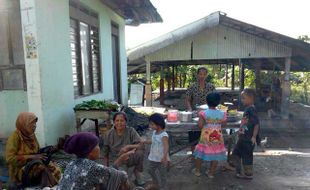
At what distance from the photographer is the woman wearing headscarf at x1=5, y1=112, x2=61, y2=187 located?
10.7ft

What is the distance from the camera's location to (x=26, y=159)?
3.38m

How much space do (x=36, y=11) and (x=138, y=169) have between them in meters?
3.10

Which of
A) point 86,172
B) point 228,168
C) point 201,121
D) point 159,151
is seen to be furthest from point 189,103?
point 86,172

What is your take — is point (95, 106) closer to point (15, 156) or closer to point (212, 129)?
point (15, 156)

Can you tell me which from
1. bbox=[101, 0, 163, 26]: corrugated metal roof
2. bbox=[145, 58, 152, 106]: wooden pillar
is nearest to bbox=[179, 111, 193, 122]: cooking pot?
bbox=[101, 0, 163, 26]: corrugated metal roof

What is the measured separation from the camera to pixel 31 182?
3.26 meters

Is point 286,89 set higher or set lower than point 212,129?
higher

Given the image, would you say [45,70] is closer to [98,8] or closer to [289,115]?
[98,8]

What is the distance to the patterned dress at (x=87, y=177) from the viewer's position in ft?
6.91

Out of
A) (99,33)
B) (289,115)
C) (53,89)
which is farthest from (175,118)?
(289,115)

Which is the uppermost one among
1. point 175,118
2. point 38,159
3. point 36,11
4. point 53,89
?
point 36,11

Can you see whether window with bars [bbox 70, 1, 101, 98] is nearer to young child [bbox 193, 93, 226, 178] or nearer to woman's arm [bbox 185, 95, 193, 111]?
woman's arm [bbox 185, 95, 193, 111]

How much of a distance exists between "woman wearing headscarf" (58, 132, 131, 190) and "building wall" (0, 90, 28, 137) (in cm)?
368

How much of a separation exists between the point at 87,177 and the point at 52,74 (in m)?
3.53
